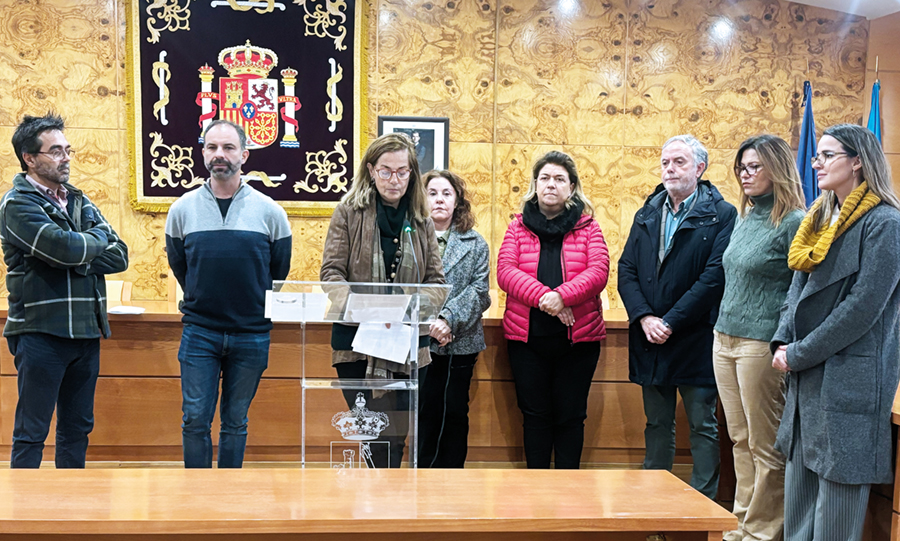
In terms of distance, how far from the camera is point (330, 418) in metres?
2.23

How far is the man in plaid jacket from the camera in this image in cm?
288

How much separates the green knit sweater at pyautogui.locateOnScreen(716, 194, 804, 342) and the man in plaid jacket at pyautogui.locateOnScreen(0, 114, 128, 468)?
255 centimetres

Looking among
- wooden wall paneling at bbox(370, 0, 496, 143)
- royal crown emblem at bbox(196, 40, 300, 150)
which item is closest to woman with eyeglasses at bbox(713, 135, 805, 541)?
wooden wall paneling at bbox(370, 0, 496, 143)

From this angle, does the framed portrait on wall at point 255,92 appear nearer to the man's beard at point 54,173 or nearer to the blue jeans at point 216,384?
the man's beard at point 54,173

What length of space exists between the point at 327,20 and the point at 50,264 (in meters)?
2.78

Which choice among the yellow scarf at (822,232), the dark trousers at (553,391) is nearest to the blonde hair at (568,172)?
the dark trousers at (553,391)

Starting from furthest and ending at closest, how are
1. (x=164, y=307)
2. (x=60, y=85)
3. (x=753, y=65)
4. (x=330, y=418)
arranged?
1. (x=753, y=65)
2. (x=60, y=85)
3. (x=164, y=307)
4. (x=330, y=418)

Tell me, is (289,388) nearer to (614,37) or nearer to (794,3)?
(614,37)

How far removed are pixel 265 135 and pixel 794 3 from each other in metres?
3.80

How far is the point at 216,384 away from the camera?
302 centimetres

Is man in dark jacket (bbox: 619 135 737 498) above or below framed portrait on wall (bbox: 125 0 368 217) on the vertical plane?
below

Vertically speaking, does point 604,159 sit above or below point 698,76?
below

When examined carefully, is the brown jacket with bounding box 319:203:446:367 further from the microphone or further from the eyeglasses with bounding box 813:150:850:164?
the eyeglasses with bounding box 813:150:850:164

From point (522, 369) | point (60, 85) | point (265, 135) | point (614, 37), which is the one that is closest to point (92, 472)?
point (522, 369)
